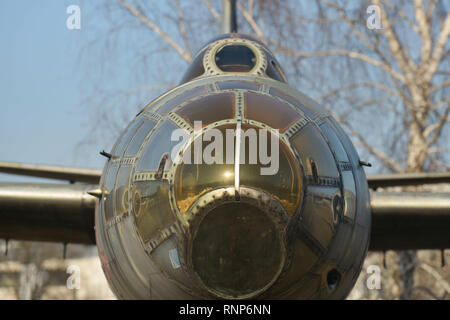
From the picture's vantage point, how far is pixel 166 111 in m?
3.47

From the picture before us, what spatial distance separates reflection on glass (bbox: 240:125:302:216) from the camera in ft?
9.53

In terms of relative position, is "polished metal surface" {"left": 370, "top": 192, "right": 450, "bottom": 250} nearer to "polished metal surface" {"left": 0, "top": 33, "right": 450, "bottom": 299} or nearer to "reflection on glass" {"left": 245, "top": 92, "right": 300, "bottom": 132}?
"polished metal surface" {"left": 0, "top": 33, "right": 450, "bottom": 299}

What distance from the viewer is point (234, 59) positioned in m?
4.47

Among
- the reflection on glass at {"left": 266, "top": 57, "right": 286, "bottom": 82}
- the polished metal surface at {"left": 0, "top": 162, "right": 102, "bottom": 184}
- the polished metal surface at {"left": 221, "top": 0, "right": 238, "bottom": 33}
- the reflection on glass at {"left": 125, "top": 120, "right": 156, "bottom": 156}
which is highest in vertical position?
the polished metal surface at {"left": 221, "top": 0, "right": 238, "bottom": 33}

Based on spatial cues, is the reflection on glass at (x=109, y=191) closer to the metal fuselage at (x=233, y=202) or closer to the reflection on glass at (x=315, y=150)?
the metal fuselage at (x=233, y=202)

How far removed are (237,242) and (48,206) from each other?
2.80 metres

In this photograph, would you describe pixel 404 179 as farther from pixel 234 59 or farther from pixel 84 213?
pixel 84 213

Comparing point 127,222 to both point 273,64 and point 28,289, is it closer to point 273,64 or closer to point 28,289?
point 273,64

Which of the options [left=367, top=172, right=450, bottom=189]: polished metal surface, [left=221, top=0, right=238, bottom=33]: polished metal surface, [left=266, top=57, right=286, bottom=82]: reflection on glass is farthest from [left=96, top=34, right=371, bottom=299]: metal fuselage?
[left=221, top=0, right=238, bottom=33]: polished metal surface

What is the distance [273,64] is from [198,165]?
77.3 inches

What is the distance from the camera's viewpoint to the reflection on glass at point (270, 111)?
3168 mm

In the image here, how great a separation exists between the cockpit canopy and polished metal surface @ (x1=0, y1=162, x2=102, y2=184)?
2.61 m

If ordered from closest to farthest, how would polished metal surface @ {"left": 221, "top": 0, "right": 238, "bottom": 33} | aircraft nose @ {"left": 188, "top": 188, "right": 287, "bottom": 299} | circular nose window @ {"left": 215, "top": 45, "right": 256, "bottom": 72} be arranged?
1. aircraft nose @ {"left": 188, "top": 188, "right": 287, "bottom": 299}
2. circular nose window @ {"left": 215, "top": 45, "right": 256, "bottom": 72}
3. polished metal surface @ {"left": 221, "top": 0, "right": 238, "bottom": 33}
